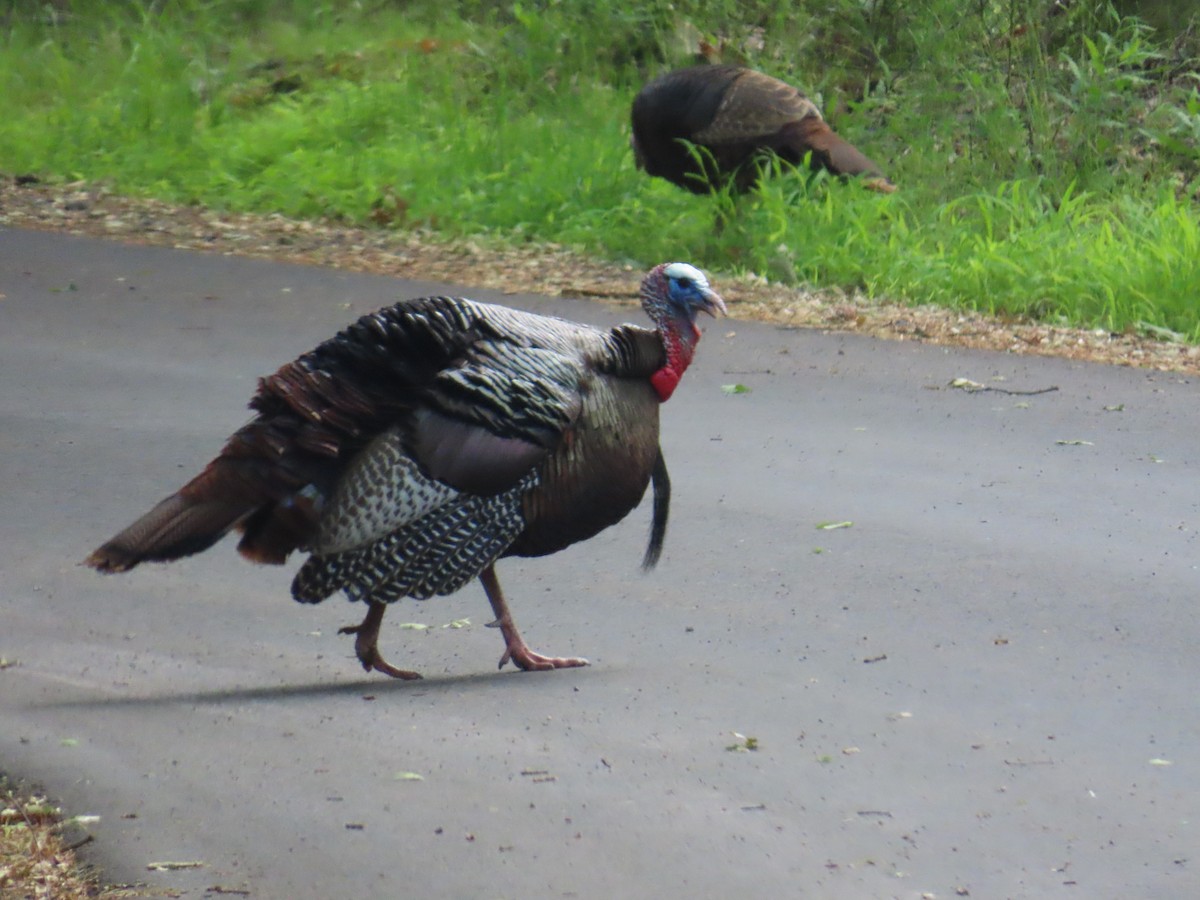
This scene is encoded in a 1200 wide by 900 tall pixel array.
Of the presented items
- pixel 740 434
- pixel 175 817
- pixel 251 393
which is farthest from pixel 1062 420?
pixel 175 817

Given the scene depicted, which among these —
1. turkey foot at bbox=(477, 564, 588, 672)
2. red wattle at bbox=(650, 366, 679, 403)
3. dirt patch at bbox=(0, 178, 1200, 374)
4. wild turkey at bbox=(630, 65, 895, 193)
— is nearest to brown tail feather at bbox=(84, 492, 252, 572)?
turkey foot at bbox=(477, 564, 588, 672)

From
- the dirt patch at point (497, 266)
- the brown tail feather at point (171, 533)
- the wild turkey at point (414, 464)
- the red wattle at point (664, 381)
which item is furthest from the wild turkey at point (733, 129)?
the brown tail feather at point (171, 533)

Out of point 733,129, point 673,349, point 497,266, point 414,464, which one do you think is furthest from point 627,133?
point 414,464

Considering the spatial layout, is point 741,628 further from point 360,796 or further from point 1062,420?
point 1062,420

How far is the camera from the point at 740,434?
7.29 m

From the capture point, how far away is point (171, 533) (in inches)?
171

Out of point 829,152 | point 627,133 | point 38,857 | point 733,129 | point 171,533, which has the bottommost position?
point 627,133

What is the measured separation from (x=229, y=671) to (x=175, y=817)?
107cm

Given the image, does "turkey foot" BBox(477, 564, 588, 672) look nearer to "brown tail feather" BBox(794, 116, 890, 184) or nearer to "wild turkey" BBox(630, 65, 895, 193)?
"wild turkey" BBox(630, 65, 895, 193)

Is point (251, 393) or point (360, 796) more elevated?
point (360, 796)

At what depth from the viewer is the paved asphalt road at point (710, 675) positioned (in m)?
3.53

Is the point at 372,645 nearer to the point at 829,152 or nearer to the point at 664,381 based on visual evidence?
the point at 664,381

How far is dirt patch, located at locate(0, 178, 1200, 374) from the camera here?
8775 mm

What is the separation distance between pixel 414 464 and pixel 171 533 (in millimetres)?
624
